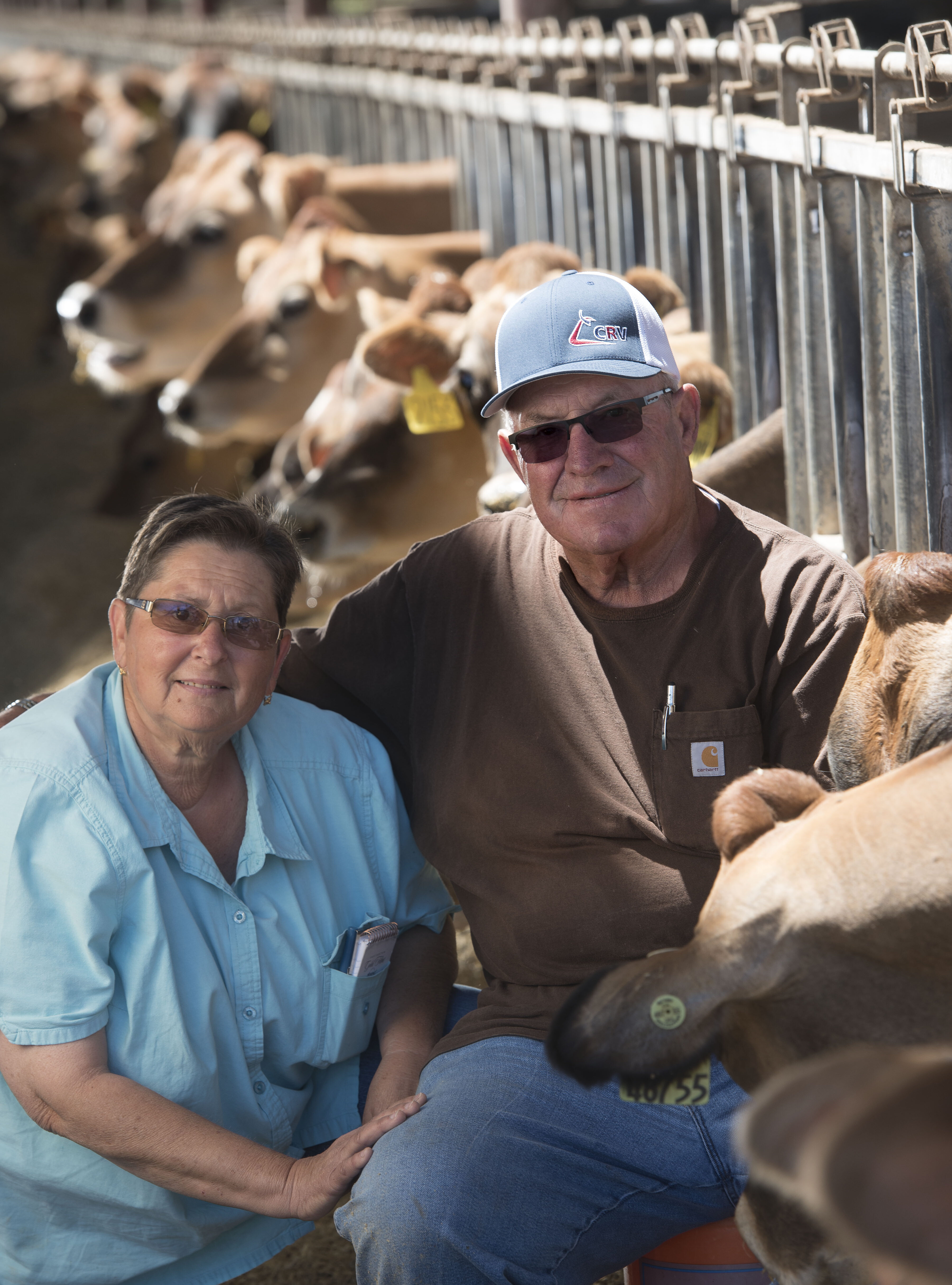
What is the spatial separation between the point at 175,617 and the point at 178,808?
309 millimetres

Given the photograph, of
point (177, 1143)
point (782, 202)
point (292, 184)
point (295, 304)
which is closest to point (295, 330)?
point (295, 304)

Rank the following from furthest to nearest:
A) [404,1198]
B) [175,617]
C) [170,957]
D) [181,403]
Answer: [181,403], [175,617], [170,957], [404,1198]

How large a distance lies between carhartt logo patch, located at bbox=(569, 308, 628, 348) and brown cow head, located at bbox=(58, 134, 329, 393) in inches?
214

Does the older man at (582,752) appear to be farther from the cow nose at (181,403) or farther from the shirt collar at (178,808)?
Answer: the cow nose at (181,403)

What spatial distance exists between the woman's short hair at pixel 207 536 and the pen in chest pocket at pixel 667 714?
68 centimetres

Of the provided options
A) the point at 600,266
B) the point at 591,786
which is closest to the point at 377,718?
the point at 591,786

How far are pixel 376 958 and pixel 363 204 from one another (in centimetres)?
544

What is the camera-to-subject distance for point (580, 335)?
7.03 ft

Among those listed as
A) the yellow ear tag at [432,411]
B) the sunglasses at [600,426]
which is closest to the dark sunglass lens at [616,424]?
the sunglasses at [600,426]

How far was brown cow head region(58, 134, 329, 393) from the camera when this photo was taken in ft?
24.3

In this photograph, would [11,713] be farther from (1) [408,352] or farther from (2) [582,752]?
(1) [408,352]

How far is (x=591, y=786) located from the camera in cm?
212

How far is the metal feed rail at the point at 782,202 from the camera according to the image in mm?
2492

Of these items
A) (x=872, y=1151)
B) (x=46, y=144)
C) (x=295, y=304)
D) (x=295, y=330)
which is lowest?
(x=872, y=1151)
